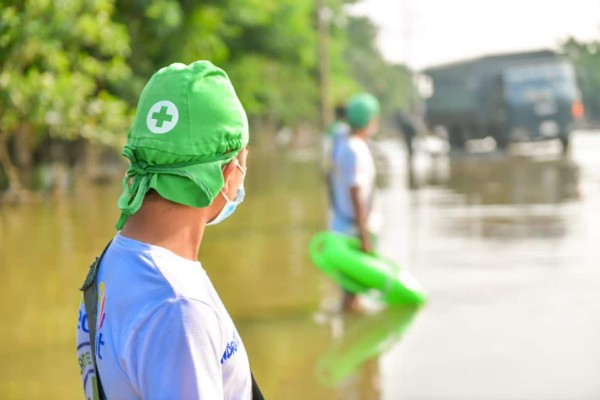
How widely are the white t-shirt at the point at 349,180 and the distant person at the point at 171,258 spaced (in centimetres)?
629

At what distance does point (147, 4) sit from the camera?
27.3 meters

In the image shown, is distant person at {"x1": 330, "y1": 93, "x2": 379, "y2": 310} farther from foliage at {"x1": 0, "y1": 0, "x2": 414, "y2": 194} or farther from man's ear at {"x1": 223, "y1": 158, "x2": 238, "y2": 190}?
man's ear at {"x1": 223, "y1": 158, "x2": 238, "y2": 190}

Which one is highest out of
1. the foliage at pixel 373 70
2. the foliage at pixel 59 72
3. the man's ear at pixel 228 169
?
the foliage at pixel 373 70

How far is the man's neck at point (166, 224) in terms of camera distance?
6.79 ft

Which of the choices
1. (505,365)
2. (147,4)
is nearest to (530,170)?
(147,4)

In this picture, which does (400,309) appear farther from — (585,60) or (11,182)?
(585,60)

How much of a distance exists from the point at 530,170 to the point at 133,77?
394 inches

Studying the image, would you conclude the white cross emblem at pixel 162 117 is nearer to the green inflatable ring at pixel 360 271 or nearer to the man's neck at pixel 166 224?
the man's neck at pixel 166 224

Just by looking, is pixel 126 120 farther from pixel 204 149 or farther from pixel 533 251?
pixel 204 149

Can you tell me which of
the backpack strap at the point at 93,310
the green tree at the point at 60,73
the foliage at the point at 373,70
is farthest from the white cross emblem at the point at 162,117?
the foliage at the point at 373,70

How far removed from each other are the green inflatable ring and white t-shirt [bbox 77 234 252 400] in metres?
6.32

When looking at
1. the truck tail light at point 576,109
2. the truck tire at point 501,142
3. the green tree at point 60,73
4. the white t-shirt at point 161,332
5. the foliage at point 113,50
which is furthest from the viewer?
the truck tire at point 501,142

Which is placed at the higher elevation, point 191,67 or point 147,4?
point 147,4

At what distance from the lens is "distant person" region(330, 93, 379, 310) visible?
843 cm
